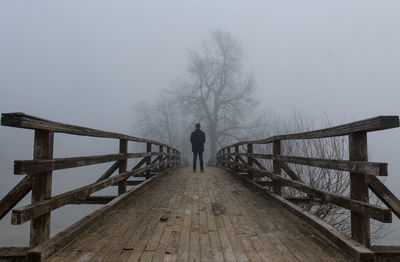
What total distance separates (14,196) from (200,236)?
1.80m

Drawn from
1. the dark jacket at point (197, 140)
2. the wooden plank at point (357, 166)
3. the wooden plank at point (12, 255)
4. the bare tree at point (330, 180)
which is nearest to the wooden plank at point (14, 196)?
the wooden plank at point (12, 255)

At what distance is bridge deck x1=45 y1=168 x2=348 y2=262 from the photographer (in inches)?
87.7

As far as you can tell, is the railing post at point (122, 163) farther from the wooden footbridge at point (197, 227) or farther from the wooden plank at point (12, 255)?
the wooden plank at point (12, 255)

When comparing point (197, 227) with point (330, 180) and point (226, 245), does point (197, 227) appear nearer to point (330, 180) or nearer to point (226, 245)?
point (226, 245)

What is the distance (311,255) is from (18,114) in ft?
9.14

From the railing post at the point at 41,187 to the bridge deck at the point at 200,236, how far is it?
27cm

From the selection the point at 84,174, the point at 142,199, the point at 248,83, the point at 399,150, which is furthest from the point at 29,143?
the point at 399,150

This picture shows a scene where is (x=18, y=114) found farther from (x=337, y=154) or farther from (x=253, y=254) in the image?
(x=337, y=154)

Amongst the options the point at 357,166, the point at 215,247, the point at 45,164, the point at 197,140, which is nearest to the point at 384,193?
the point at 357,166

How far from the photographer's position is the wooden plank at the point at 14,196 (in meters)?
2.19

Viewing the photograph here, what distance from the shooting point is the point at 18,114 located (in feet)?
6.77

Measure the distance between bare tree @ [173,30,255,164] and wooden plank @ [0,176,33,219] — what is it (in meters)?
21.0

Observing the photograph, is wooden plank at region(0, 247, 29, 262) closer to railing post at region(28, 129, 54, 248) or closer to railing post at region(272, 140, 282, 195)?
railing post at region(28, 129, 54, 248)

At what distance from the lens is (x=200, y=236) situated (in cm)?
271
